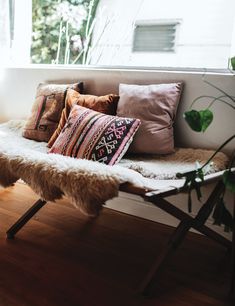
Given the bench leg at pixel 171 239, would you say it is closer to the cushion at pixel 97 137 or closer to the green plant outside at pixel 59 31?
the cushion at pixel 97 137

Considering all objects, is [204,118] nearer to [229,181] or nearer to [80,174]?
[229,181]

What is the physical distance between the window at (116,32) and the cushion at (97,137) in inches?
29.0

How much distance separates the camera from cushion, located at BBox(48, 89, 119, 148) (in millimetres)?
2002

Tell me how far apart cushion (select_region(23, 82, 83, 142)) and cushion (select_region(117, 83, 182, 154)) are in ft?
1.61

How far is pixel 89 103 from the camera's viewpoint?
203 centimetres

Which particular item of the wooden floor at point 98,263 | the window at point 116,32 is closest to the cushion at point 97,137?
the wooden floor at point 98,263

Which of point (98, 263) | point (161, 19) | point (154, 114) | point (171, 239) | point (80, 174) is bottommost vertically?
point (98, 263)

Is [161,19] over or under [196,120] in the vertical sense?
over

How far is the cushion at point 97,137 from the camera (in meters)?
1.69

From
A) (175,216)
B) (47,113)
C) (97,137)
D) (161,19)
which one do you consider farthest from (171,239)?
(161,19)

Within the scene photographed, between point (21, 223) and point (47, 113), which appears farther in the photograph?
point (47, 113)

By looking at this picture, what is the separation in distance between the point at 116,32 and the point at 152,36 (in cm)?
29

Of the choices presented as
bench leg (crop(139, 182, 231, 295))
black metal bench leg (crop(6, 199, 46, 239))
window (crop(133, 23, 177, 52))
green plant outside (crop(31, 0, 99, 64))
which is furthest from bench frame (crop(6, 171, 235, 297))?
green plant outside (crop(31, 0, 99, 64))

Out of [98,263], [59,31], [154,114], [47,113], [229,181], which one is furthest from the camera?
[59,31]
